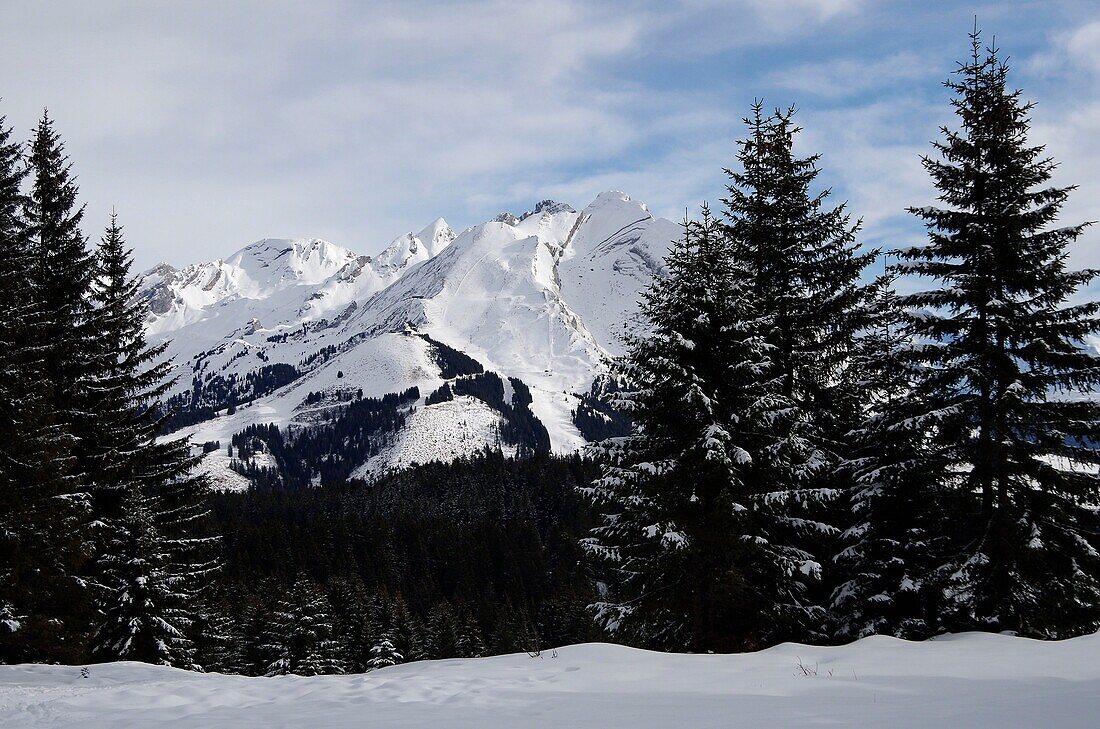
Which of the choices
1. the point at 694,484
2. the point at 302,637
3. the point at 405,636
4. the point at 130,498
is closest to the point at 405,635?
the point at 405,636

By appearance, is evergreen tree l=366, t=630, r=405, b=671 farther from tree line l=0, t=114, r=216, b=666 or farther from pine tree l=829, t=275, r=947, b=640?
pine tree l=829, t=275, r=947, b=640

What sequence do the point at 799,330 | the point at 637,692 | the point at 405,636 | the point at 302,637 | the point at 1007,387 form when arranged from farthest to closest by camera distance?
the point at 405,636
the point at 302,637
the point at 799,330
the point at 1007,387
the point at 637,692

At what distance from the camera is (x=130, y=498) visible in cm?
1898

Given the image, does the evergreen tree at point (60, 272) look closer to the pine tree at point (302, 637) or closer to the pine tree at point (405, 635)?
the pine tree at point (302, 637)

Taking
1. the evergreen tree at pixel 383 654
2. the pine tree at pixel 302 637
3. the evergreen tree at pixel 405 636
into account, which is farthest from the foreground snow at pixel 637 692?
the evergreen tree at pixel 405 636

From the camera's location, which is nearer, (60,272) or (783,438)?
(783,438)

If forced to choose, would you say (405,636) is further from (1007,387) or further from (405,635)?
(1007,387)

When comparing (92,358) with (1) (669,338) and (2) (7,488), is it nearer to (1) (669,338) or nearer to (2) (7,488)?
(2) (7,488)

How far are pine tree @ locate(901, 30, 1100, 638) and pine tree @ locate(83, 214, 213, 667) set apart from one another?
19888mm

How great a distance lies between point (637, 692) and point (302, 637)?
38702 mm

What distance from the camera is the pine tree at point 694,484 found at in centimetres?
1440

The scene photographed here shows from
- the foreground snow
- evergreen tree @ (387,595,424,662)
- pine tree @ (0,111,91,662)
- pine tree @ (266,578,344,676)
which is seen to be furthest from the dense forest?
evergreen tree @ (387,595,424,662)

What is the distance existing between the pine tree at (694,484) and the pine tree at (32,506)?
12.2 meters

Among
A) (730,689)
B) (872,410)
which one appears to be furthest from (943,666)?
(872,410)
